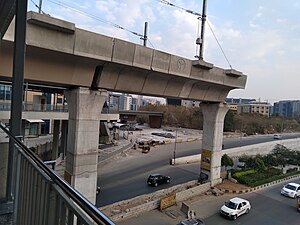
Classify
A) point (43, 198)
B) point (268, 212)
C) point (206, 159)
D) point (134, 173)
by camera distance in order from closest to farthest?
point (43, 198)
point (268, 212)
point (206, 159)
point (134, 173)

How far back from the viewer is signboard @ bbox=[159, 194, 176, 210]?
13.7m

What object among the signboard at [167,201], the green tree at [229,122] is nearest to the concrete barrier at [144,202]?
the signboard at [167,201]

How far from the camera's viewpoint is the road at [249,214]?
1262 centimetres

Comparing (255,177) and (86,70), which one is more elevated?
(86,70)

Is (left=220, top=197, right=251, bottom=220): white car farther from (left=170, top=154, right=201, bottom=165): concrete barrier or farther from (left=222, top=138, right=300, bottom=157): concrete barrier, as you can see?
(left=222, top=138, right=300, bottom=157): concrete barrier

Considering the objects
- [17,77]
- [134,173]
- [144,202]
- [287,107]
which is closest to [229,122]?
[134,173]

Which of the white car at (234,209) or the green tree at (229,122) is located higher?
the green tree at (229,122)

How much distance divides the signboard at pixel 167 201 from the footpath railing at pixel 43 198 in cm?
1126

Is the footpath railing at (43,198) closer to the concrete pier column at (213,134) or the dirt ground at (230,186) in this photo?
the concrete pier column at (213,134)

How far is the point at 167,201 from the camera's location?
14008mm

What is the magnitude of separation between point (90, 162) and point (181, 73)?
19.4 feet

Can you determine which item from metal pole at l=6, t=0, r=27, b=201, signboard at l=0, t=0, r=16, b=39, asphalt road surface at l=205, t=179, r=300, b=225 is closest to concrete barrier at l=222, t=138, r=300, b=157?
asphalt road surface at l=205, t=179, r=300, b=225

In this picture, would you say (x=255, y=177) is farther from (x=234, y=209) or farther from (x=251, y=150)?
(x=251, y=150)

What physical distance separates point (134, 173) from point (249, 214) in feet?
34.9
